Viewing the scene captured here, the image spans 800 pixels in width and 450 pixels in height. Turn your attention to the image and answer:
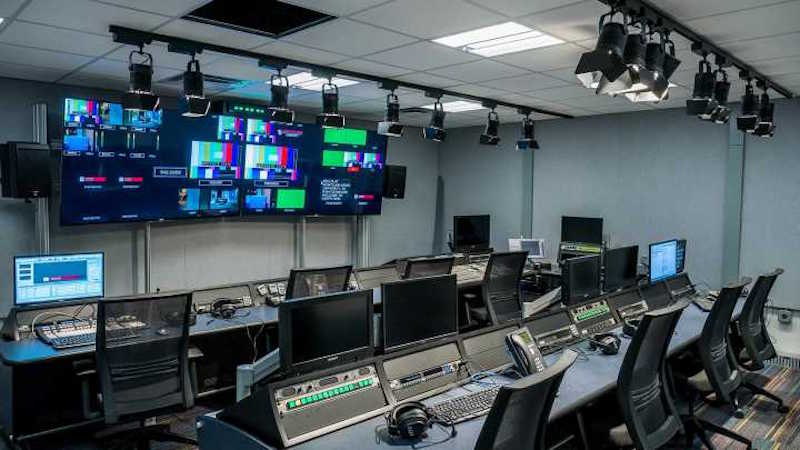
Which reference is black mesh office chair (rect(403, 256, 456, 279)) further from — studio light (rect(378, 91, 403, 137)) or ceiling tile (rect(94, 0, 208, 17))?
ceiling tile (rect(94, 0, 208, 17))

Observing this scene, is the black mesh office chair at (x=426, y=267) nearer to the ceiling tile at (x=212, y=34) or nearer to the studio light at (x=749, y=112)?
the ceiling tile at (x=212, y=34)

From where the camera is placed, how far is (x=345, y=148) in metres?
6.66

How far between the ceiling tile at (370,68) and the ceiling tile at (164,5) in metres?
1.39

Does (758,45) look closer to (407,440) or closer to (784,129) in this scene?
(784,129)

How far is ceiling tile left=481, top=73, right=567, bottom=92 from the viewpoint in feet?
15.1

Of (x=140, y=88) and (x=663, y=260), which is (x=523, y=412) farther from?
(x=663, y=260)

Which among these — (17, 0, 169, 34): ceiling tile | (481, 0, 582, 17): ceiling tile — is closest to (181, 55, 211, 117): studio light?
(17, 0, 169, 34): ceiling tile

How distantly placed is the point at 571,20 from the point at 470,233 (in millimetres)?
4496

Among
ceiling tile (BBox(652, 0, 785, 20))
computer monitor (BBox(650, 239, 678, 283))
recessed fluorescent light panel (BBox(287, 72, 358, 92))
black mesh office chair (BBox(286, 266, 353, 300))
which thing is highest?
recessed fluorescent light panel (BBox(287, 72, 358, 92))

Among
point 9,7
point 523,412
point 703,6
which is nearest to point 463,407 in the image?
point 523,412

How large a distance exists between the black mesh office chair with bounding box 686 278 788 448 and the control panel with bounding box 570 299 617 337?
1.77ft

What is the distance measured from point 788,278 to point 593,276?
2.89m

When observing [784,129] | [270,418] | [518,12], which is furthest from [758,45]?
[270,418]

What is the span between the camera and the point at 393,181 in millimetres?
7238
